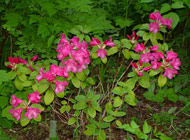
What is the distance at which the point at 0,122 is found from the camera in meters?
2.46

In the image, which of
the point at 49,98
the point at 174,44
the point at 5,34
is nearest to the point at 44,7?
the point at 49,98

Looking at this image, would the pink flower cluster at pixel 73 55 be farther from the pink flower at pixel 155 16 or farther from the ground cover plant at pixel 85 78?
the pink flower at pixel 155 16

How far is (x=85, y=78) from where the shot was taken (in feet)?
6.86

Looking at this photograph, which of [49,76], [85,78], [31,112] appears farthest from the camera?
[85,78]

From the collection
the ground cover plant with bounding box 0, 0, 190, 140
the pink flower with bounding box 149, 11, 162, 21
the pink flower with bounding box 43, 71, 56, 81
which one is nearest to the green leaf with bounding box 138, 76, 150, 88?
the ground cover plant with bounding box 0, 0, 190, 140

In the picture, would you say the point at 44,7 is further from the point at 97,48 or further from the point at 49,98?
the point at 49,98

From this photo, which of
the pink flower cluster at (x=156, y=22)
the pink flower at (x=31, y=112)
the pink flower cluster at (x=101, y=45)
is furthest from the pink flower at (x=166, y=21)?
the pink flower at (x=31, y=112)

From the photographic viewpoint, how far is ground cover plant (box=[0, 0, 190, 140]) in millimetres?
1861

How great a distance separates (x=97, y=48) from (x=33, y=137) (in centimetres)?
106

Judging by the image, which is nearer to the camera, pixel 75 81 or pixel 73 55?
pixel 73 55

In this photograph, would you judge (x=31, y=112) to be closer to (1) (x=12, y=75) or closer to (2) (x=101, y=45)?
(1) (x=12, y=75)

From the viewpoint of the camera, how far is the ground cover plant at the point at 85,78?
186 centimetres

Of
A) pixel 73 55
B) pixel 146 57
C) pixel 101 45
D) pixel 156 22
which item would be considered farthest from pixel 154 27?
pixel 73 55

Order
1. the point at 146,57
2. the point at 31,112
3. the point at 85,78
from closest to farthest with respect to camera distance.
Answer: the point at 31,112
the point at 146,57
the point at 85,78
